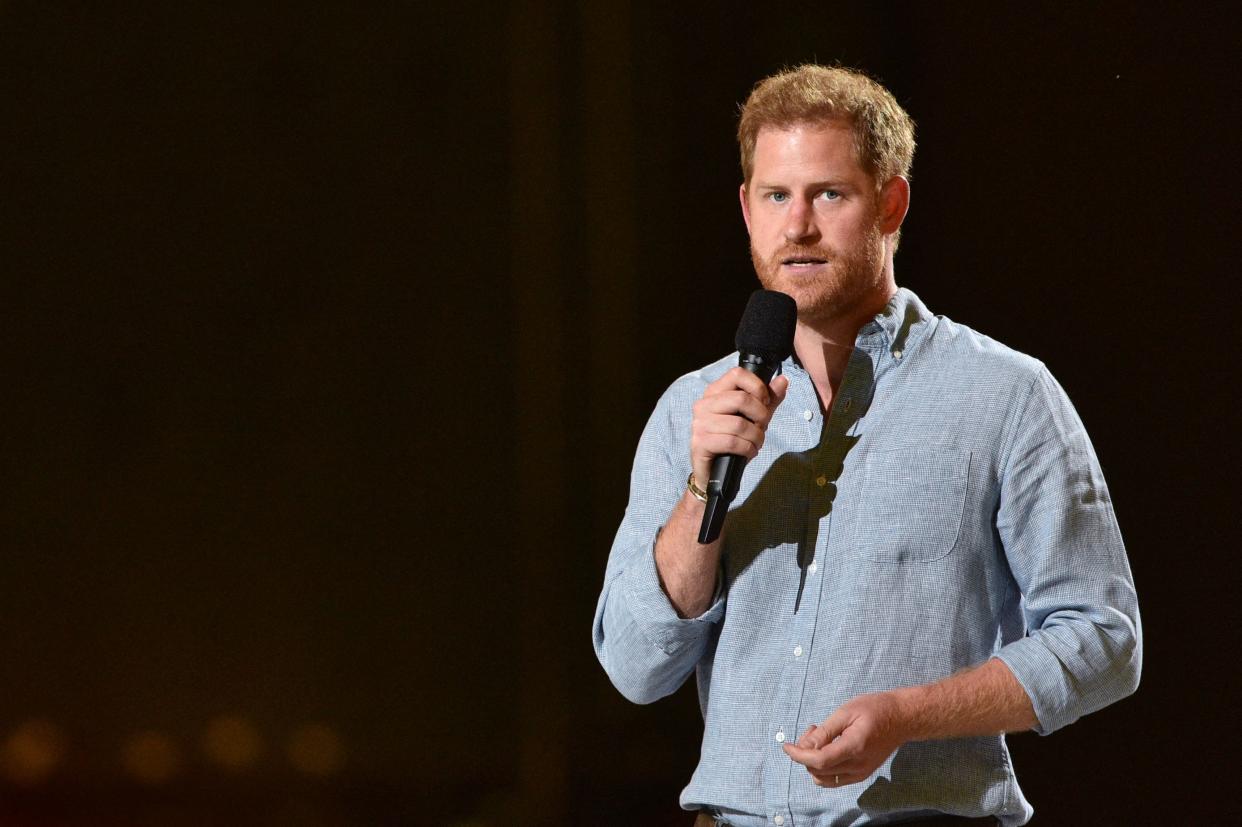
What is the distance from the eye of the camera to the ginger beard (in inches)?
64.3

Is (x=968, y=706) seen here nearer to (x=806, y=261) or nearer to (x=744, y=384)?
(x=744, y=384)

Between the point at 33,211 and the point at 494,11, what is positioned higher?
the point at 494,11

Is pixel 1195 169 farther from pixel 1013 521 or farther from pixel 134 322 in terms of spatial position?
pixel 134 322

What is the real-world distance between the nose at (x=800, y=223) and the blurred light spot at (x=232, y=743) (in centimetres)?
196

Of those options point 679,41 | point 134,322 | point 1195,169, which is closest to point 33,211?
point 134,322

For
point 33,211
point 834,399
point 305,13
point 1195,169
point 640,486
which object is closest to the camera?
point 834,399

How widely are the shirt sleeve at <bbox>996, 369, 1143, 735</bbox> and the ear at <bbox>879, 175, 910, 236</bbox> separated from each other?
0.30m

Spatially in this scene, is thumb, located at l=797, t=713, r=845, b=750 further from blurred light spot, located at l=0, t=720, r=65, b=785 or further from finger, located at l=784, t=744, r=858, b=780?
blurred light spot, located at l=0, t=720, r=65, b=785

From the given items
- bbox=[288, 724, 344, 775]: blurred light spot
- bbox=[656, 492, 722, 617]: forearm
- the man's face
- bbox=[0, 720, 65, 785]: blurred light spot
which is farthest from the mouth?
bbox=[0, 720, 65, 785]: blurred light spot

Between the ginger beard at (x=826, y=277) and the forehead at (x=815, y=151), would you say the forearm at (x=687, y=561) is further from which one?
the forehead at (x=815, y=151)

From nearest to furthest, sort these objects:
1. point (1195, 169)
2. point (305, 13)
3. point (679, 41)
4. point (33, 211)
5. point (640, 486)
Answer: point (640, 486)
point (1195, 169)
point (33, 211)
point (305, 13)
point (679, 41)

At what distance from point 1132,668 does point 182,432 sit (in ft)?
7.24

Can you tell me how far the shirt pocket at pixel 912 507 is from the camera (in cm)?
152

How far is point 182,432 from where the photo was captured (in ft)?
9.75
